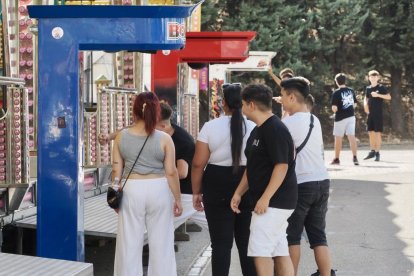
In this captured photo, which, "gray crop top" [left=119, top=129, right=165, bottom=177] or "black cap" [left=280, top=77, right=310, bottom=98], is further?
"black cap" [left=280, top=77, right=310, bottom=98]

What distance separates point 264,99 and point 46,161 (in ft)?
5.71

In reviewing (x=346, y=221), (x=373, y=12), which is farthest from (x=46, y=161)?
(x=373, y=12)

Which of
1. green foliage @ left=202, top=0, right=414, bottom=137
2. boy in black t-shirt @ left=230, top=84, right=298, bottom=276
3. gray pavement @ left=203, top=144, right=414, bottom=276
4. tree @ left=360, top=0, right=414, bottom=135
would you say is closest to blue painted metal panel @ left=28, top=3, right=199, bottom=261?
boy in black t-shirt @ left=230, top=84, right=298, bottom=276

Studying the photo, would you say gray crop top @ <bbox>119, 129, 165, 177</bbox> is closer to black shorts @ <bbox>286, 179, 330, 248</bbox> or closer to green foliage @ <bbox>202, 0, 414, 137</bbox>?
black shorts @ <bbox>286, 179, 330, 248</bbox>

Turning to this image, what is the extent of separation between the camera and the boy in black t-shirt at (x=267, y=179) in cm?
646

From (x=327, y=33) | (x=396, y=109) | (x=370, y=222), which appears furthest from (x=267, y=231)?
(x=396, y=109)

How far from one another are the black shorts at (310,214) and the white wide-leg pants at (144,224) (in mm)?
1105

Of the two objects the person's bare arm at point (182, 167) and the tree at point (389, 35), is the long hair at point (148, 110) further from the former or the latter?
the tree at point (389, 35)

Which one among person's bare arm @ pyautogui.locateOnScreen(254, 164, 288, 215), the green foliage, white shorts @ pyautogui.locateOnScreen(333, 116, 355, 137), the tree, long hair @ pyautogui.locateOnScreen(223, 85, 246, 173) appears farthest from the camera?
the tree

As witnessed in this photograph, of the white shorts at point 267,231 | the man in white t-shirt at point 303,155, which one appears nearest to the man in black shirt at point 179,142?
the man in white t-shirt at point 303,155

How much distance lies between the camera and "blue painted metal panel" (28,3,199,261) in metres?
6.89

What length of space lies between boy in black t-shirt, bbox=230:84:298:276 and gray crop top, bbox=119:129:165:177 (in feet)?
2.16

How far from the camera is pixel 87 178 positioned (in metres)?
10.2

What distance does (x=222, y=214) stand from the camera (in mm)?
7137
